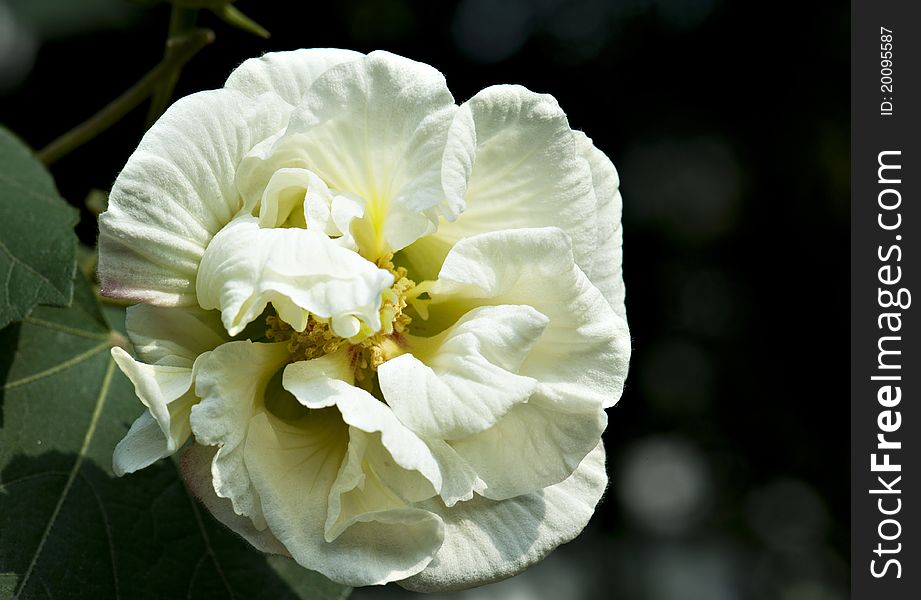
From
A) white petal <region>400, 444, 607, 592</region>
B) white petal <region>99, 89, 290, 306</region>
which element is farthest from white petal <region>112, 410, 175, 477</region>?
white petal <region>400, 444, 607, 592</region>

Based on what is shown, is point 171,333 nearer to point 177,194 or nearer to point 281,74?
point 177,194

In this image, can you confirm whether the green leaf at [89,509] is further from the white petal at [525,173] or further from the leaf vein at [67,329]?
the white petal at [525,173]

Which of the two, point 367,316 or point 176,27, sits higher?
point 176,27

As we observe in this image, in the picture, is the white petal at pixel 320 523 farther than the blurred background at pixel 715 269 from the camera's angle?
No

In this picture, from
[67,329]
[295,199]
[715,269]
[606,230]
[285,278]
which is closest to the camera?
[285,278]

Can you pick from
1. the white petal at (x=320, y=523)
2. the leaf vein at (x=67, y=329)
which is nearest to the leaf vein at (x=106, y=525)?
the leaf vein at (x=67, y=329)

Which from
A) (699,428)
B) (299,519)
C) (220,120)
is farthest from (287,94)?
(699,428)

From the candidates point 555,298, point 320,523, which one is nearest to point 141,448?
point 320,523

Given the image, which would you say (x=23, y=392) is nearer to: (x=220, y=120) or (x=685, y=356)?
(x=220, y=120)
